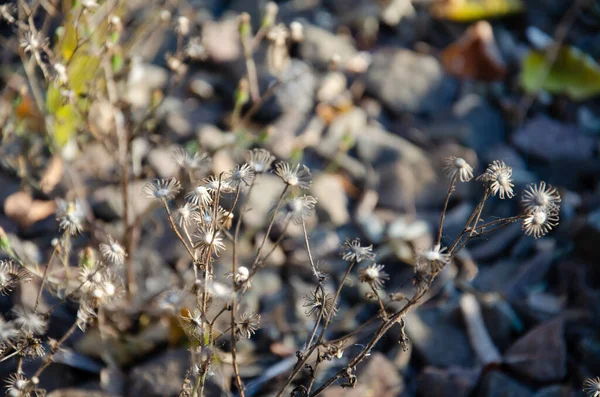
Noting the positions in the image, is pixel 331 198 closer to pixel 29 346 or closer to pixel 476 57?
pixel 476 57

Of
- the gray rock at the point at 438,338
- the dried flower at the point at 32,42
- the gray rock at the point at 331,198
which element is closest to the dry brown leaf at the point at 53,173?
the dried flower at the point at 32,42

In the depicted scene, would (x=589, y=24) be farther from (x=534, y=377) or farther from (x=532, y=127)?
(x=534, y=377)

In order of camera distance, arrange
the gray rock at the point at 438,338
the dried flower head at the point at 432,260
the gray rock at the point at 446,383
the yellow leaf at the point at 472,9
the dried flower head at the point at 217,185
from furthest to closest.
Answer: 1. the yellow leaf at the point at 472,9
2. the gray rock at the point at 438,338
3. the gray rock at the point at 446,383
4. the dried flower head at the point at 217,185
5. the dried flower head at the point at 432,260

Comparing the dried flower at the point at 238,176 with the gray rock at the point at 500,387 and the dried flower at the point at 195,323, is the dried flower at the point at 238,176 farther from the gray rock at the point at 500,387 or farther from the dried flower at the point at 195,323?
the gray rock at the point at 500,387

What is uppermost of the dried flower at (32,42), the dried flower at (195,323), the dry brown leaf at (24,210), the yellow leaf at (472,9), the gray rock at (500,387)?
the dried flower at (32,42)

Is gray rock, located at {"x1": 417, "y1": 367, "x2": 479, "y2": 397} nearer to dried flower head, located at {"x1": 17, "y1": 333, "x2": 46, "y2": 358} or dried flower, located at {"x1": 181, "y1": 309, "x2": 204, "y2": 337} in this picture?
dried flower, located at {"x1": 181, "y1": 309, "x2": 204, "y2": 337}

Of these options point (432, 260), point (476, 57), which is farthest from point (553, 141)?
point (432, 260)

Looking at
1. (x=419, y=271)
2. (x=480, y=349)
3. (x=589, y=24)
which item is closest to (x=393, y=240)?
(x=480, y=349)

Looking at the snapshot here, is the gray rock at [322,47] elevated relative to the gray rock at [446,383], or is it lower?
elevated
